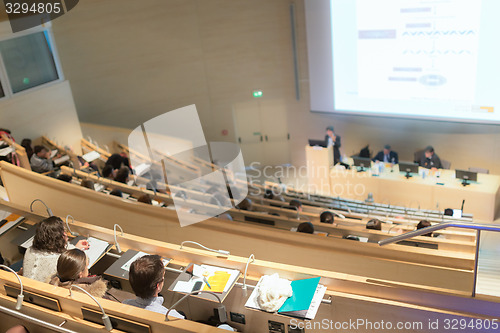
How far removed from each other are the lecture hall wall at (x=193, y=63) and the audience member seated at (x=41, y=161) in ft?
10.6

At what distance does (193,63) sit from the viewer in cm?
1145

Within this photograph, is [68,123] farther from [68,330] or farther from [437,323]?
[437,323]

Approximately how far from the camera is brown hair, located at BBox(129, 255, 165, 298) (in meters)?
3.06

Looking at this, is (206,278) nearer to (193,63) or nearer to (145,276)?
(145,276)

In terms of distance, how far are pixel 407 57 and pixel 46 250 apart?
24.6ft

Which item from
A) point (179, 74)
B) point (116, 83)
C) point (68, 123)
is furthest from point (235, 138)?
point (68, 123)

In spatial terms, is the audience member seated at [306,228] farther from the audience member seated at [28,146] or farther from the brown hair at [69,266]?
the audience member seated at [28,146]

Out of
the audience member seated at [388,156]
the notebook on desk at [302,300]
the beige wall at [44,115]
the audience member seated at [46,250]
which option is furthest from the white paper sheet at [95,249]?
the audience member seated at [388,156]

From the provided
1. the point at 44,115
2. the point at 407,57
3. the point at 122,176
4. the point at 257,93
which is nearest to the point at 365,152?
the point at 407,57

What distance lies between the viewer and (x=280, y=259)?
4617mm

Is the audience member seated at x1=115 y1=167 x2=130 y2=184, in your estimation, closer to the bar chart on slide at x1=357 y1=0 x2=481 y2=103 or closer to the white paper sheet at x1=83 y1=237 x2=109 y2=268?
the white paper sheet at x1=83 y1=237 x2=109 y2=268

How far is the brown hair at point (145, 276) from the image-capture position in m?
3.06

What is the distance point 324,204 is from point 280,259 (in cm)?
313

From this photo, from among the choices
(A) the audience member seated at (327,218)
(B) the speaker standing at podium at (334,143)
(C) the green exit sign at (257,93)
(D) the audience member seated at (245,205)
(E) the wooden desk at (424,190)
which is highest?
(C) the green exit sign at (257,93)
